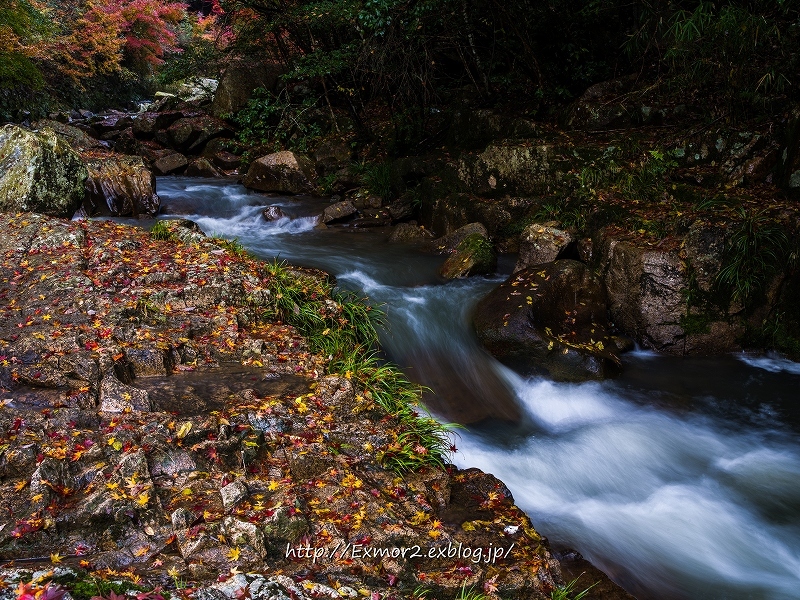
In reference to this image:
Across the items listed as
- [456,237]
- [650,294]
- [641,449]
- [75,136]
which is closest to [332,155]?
[456,237]

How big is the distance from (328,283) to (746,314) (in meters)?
5.39

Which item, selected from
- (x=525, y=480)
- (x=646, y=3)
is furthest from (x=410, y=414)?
(x=646, y=3)

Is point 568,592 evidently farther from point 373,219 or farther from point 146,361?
point 373,219

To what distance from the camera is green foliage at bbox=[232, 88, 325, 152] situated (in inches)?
572

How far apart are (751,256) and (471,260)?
370cm

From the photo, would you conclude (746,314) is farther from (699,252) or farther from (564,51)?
(564,51)

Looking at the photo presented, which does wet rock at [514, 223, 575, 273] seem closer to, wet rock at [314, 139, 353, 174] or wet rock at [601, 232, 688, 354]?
wet rock at [601, 232, 688, 354]

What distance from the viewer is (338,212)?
11.2 metres

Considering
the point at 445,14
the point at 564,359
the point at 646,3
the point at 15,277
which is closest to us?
the point at 15,277

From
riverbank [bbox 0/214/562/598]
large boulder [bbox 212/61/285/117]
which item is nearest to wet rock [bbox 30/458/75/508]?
riverbank [bbox 0/214/562/598]

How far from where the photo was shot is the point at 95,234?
705 cm

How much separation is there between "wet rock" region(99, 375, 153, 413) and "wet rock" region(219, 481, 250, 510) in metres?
1.04

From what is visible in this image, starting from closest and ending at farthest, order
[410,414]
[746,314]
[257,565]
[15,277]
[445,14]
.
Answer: [257,565] → [410,414] → [15,277] → [746,314] → [445,14]

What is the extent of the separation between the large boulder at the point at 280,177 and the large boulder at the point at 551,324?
692 cm
